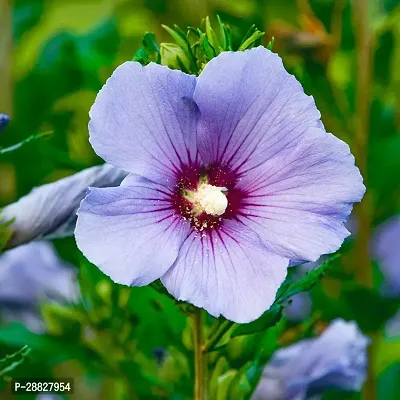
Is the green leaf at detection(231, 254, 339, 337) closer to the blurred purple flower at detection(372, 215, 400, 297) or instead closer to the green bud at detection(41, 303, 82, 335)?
the green bud at detection(41, 303, 82, 335)

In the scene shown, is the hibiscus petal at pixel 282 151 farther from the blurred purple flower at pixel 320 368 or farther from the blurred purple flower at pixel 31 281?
the blurred purple flower at pixel 31 281

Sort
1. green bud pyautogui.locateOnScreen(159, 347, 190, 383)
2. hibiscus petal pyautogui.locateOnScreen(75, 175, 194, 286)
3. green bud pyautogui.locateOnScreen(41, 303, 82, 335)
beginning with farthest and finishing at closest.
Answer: green bud pyautogui.locateOnScreen(41, 303, 82, 335) < green bud pyautogui.locateOnScreen(159, 347, 190, 383) < hibiscus petal pyautogui.locateOnScreen(75, 175, 194, 286)

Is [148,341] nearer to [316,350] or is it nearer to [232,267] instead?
[316,350]

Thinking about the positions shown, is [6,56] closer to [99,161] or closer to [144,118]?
[99,161]

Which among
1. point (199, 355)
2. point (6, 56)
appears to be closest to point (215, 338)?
point (199, 355)

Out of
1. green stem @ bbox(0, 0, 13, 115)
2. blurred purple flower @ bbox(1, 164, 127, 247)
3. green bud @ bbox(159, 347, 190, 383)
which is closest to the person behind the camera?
blurred purple flower @ bbox(1, 164, 127, 247)

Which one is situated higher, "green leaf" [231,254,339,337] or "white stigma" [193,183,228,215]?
"white stigma" [193,183,228,215]

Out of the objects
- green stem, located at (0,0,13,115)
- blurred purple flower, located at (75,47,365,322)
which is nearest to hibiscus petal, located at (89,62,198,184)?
blurred purple flower, located at (75,47,365,322)
